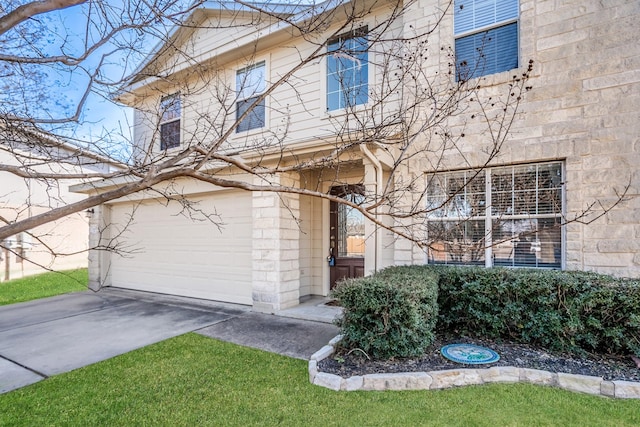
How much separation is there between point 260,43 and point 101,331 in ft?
21.0

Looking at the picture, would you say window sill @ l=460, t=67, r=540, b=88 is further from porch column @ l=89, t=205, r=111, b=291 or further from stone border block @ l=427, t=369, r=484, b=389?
porch column @ l=89, t=205, r=111, b=291

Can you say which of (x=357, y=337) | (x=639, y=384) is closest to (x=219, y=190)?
(x=357, y=337)

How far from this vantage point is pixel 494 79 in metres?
5.49

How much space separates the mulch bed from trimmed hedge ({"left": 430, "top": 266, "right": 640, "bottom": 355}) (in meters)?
0.15

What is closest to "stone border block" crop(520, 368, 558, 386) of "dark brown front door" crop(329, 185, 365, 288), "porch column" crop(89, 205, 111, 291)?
"dark brown front door" crop(329, 185, 365, 288)

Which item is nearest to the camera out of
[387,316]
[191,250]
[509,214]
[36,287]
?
[387,316]

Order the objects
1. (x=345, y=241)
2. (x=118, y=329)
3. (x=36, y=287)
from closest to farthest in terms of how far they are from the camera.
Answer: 1. (x=118, y=329)
2. (x=345, y=241)
3. (x=36, y=287)

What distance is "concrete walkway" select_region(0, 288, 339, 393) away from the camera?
4.60 metres

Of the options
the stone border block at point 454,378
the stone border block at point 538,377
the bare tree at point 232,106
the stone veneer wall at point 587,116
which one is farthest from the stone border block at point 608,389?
the stone veneer wall at point 587,116

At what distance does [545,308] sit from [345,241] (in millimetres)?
4180

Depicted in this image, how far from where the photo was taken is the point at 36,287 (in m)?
10.6

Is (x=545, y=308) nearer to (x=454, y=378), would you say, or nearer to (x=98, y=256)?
(x=454, y=378)

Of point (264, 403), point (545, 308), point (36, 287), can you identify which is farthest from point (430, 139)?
point (36, 287)

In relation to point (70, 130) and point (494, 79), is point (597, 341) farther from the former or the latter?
point (70, 130)
